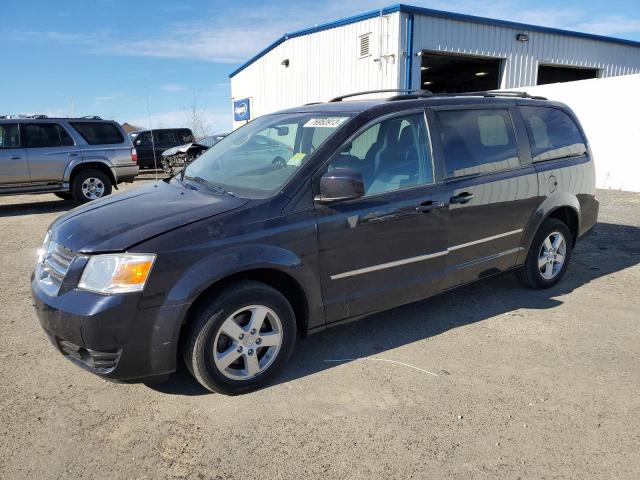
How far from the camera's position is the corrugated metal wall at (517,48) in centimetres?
1443

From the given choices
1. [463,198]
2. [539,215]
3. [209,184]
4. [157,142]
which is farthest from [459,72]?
[209,184]

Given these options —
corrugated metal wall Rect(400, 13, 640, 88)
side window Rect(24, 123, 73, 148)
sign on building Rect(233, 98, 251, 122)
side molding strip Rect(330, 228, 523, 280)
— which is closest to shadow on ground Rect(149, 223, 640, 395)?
side molding strip Rect(330, 228, 523, 280)

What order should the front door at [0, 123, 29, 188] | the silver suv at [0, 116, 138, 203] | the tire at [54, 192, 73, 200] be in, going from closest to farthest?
the front door at [0, 123, 29, 188] → the silver suv at [0, 116, 138, 203] → the tire at [54, 192, 73, 200]

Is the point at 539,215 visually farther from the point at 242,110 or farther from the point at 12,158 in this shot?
the point at 242,110

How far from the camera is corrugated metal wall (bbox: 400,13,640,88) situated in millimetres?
14430

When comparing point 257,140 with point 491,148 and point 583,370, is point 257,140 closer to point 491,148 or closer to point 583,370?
point 491,148

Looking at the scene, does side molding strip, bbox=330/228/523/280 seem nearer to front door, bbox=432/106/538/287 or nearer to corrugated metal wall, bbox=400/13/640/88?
front door, bbox=432/106/538/287

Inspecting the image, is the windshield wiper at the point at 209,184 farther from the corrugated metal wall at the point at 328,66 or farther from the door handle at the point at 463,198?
the corrugated metal wall at the point at 328,66

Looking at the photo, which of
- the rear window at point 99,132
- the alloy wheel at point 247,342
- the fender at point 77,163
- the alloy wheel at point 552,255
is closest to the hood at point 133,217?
the alloy wheel at point 247,342

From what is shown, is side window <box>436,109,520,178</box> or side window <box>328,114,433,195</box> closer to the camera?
side window <box>328,114,433,195</box>

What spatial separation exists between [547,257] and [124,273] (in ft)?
12.9

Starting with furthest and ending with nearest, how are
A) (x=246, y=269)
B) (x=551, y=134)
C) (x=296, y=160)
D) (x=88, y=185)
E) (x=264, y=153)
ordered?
(x=88, y=185), (x=551, y=134), (x=264, y=153), (x=296, y=160), (x=246, y=269)

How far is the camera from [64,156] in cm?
1020

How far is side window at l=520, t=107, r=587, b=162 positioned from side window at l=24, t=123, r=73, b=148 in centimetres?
938
